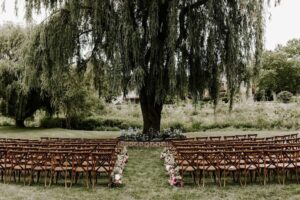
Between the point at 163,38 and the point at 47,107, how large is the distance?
14022 mm

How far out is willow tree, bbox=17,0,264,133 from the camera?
18.0 m

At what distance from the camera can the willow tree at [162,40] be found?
1805cm

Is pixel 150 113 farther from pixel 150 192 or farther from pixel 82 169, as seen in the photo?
pixel 150 192

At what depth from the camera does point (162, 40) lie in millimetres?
19234

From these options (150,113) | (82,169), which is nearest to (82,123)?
(150,113)

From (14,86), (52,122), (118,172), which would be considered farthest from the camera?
(52,122)

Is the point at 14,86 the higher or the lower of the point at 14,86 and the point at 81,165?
the higher

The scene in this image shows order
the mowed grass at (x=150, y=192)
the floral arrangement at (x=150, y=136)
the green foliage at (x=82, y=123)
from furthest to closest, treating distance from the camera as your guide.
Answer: the green foliage at (x=82, y=123), the floral arrangement at (x=150, y=136), the mowed grass at (x=150, y=192)

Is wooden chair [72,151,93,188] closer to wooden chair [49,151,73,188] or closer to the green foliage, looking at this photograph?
wooden chair [49,151,73,188]

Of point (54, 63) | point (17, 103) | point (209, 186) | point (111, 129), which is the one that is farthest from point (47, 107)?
point (209, 186)

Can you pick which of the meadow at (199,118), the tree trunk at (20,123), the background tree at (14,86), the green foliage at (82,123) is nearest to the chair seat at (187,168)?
the meadow at (199,118)

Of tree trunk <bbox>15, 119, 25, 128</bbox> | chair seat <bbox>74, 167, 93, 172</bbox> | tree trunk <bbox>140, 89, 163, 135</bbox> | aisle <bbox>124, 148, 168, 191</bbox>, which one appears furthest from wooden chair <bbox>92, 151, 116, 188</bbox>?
tree trunk <bbox>15, 119, 25, 128</bbox>

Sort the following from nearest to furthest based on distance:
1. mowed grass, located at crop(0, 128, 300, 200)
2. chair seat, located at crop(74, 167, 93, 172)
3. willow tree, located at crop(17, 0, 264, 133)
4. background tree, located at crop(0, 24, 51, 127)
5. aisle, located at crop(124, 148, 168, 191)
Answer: mowed grass, located at crop(0, 128, 300, 200) < chair seat, located at crop(74, 167, 93, 172) < aisle, located at crop(124, 148, 168, 191) < willow tree, located at crop(17, 0, 264, 133) < background tree, located at crop(0, 24, 51, 127)

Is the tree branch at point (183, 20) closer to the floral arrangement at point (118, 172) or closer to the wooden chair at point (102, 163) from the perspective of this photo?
the floral arrangement at point (118, 172)
